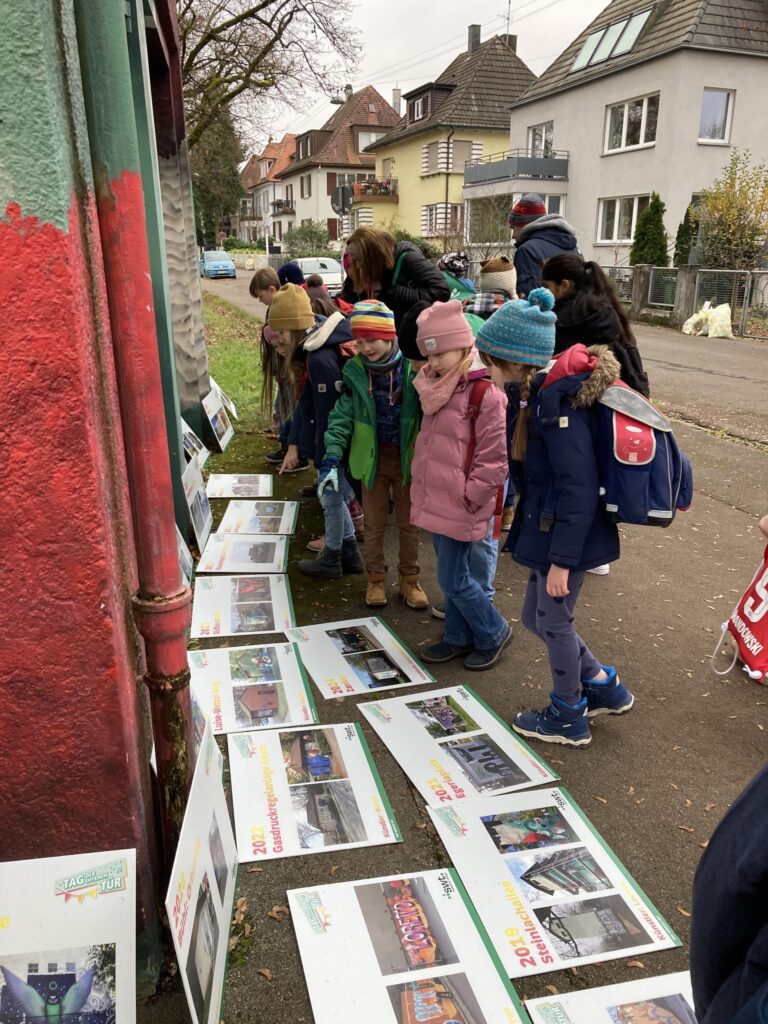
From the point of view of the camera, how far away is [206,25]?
47.6 ft

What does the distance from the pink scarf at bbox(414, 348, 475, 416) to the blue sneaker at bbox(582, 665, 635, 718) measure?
1.26 meters

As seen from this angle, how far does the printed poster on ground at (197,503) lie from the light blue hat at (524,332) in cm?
238

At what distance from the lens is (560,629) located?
9.07 feet

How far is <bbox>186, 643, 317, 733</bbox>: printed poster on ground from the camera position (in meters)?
2.99

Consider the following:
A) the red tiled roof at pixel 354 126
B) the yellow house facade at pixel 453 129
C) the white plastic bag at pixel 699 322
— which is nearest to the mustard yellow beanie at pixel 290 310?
the white plastic bag at pixel 699 322

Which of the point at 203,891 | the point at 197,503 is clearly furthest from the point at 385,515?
the point at 203,891

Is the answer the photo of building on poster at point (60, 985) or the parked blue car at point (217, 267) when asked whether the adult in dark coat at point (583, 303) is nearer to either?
the photo of building on poster at point (60, 985)

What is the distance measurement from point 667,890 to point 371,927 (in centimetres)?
87

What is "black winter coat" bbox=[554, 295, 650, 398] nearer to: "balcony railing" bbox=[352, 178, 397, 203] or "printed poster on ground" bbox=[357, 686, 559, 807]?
"printed poster on ground" bbox=[357, 686, 559, 807]

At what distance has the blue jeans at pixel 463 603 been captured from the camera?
10.9 ft

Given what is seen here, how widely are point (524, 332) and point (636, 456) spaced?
57 cm

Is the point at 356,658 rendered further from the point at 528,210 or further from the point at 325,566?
the point at 528,210

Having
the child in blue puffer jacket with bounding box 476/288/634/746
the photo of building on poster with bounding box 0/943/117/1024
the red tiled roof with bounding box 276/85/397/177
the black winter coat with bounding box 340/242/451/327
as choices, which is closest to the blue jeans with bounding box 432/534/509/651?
the child in blue puffer jacket with bounding box 476/288/634/746

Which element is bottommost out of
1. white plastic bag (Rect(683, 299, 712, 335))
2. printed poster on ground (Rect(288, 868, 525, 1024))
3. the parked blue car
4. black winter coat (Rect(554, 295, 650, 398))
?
printed poster on ground (Rect(288, 868, 525, 1024))
